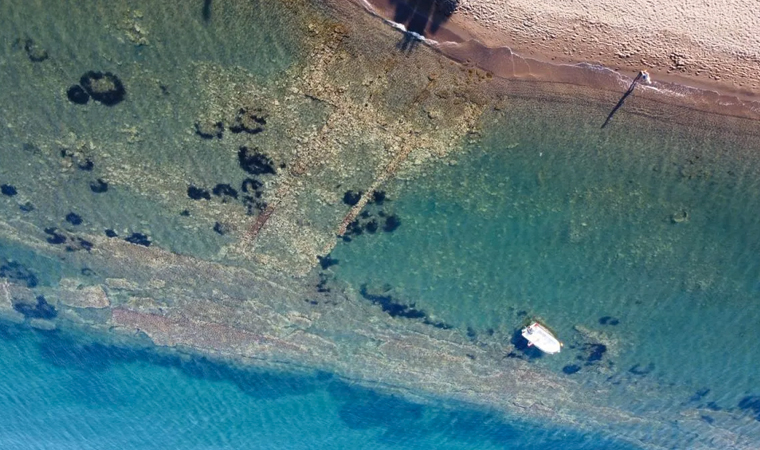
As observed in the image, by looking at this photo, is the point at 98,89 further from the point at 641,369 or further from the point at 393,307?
the point at 641,369

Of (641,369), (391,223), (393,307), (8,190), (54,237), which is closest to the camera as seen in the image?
(391,223)

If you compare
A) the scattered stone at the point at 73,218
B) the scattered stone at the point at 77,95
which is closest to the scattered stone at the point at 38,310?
the scattered stone at the point at 73,218

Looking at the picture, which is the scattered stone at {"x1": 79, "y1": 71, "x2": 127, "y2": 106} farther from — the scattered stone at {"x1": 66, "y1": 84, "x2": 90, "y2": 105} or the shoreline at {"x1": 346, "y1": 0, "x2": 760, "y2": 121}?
the shoreline at {"x1": 346, "y1": 0, "x2": 760, "y2": 121}

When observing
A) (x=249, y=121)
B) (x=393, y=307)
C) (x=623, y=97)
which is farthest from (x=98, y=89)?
(x=623, y=97)

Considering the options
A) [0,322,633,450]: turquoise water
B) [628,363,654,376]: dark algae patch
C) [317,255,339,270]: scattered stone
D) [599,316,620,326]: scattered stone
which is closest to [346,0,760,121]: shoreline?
[599,316,620,326]: scattered stone

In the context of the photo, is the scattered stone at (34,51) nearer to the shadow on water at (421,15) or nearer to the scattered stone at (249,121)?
the scattered stone at (249,121)

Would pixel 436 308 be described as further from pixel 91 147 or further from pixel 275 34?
pixel 91 147
